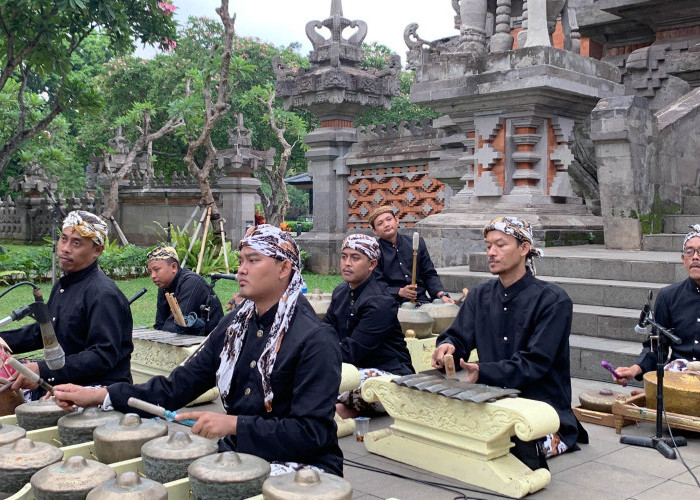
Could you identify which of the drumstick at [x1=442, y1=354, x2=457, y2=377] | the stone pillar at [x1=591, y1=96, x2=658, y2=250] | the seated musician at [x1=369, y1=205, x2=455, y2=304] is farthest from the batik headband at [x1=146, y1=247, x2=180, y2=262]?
the stone pillar at [x1=591, y1=96, x2=658, y2=250]

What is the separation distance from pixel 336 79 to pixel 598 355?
9.45m

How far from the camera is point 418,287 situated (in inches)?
287

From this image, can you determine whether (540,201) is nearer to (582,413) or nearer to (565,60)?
(565,60)

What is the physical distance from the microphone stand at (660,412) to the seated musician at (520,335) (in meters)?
0.39

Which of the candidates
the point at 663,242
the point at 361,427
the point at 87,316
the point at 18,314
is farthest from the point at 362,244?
the point at 663,242

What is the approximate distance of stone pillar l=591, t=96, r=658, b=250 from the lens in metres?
8.69

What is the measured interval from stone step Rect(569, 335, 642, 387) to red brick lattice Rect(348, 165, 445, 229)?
295 inches

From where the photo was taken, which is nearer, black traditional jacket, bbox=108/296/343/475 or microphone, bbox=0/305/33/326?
black traditional jacket, bbox=108/296/343/475

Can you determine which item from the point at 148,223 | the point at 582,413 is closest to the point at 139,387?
the point at 582,413

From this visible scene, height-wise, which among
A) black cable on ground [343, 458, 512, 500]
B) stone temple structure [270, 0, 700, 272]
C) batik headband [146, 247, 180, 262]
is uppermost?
stone temple structure [270, 0, 700, 272]

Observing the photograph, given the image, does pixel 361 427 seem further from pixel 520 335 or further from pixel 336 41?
pixel 336 41

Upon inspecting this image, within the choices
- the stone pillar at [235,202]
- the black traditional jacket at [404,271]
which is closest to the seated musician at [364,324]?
the black traditional jacket at [404,271]

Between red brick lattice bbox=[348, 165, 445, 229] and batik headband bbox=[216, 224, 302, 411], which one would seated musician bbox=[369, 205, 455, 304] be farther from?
red brick lattice bbox=[348, 165, 445, 229]

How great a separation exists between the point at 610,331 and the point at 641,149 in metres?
3.01
